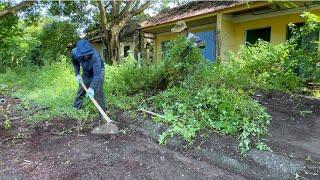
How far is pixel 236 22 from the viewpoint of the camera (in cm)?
1080

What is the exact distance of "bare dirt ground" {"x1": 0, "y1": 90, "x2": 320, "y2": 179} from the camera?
3418 mm

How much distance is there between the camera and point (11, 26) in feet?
48.0

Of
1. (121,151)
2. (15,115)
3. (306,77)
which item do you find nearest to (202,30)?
(306,77)

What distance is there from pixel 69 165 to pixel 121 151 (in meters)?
0.65

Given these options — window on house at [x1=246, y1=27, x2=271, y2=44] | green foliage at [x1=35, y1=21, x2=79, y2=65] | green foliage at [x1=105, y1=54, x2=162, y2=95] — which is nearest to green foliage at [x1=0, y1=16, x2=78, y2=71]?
green foliage at [x1=35, y1=21, x2=79, y2=65]

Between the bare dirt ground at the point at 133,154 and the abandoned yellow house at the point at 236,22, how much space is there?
488 cm

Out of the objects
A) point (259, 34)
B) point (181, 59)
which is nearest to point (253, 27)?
point (259, 34)

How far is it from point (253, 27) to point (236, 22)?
0.72 metres

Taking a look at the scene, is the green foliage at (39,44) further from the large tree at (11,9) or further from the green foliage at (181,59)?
the green foliage at (181,59)

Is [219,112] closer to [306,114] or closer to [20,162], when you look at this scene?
[306,114]

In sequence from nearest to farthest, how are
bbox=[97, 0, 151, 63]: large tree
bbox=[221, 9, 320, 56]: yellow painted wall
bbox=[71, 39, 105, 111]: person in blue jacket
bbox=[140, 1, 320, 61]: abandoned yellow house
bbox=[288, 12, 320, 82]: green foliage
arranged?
bbox=[71, 39, 105, 111]: person in blue jacket → bbox=[288, 12, 320, 82]: green foliage → bbox=[140, 1, 320, 61]: abandoned yellow house → bbox=[221, 9, 320, 56]: yellow painted wall → bbox=[97, 0, 151, 63]: large tree

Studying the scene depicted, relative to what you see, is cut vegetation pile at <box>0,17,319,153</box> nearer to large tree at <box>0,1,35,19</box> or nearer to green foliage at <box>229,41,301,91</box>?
green foliage at <box>229,41,301,91</box>

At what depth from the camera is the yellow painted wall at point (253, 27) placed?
30.8 ft

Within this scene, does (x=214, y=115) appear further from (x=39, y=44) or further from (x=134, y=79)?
(x=39, y=44)
